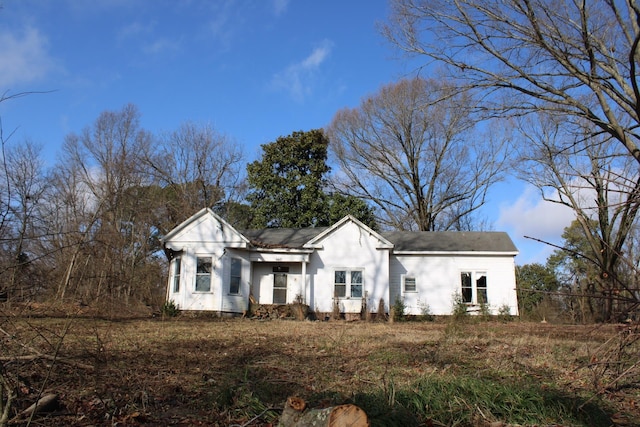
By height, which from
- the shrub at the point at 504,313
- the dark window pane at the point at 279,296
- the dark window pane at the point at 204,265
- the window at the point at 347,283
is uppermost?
the dark window pane at the point at 204,265

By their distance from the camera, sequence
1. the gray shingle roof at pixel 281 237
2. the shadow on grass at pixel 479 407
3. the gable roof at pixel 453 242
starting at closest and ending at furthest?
the shadow on grass at pixel 479 407, the gray shingle roof at pixel 281 237, the gable roof at pixel 453 242

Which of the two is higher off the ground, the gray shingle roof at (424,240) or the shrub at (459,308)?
the gray shingle roof at (424,240)

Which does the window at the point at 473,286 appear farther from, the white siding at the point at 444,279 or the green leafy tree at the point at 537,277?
the green leafy tree at the point at 537,277

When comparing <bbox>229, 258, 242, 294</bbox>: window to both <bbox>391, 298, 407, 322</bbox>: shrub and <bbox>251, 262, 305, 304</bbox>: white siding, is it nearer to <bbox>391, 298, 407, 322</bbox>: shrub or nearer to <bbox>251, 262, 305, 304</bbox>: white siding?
<bbox>251, 262, 305, 304</bbox>: white siding

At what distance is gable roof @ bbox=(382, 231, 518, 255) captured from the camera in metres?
21.8

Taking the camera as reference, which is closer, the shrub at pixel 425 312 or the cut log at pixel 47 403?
the cut log at pixel 47 403

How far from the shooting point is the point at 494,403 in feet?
14.5

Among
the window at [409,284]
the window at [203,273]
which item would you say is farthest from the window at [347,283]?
the window at [203,273]

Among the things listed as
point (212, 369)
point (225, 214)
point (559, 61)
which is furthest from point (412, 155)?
point (212, 369)

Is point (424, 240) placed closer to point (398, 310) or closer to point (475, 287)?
point (475, 287)

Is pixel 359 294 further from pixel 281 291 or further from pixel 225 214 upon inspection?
pixel 225 214

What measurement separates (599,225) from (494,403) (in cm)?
2394

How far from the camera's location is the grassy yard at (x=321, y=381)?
4.19m

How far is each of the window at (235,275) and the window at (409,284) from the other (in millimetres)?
7274
